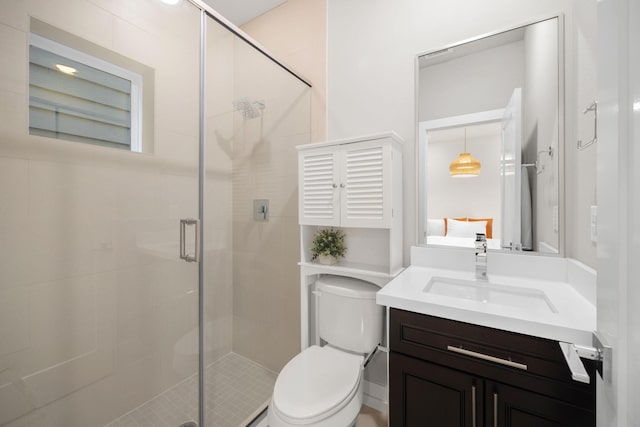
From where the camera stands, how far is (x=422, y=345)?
3.29ft

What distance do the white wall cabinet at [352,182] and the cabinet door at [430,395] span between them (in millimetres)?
648

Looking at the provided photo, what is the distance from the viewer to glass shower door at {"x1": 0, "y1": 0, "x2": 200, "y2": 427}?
36.9 inches

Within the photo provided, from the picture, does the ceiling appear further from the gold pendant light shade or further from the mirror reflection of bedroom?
the gold pendant light shade

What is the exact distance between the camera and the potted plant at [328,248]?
5.40 feet

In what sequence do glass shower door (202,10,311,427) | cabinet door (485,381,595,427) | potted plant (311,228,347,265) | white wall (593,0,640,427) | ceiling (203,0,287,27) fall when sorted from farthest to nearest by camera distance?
ceiling (203,0,287,27) → potted plant (311,228,347,265) → glass shower door (202,10,311,427) → cabinet door (485,381,595,427) → white wall (593,0,640,427)

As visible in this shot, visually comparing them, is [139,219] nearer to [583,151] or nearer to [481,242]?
[481,242]

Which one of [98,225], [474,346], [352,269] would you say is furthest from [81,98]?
[474,346]

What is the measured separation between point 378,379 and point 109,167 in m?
1.76

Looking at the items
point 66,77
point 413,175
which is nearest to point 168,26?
point 66,77

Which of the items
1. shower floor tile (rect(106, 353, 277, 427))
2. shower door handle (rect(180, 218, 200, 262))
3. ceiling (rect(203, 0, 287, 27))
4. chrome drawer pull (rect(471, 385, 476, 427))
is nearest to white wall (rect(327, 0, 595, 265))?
ceiling (rect(203, 0, 287, 27))

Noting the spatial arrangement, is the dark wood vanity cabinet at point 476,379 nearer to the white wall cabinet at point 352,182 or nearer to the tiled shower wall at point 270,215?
the white wall cabinet at point 352,182

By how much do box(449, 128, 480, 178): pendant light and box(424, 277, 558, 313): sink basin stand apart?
0.54 metres

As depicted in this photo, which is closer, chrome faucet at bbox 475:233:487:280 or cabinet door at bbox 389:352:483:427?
cabinet door at bbox 389:352:483:427

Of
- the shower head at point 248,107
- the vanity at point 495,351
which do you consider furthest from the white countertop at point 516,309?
the shower head at point 248,107
